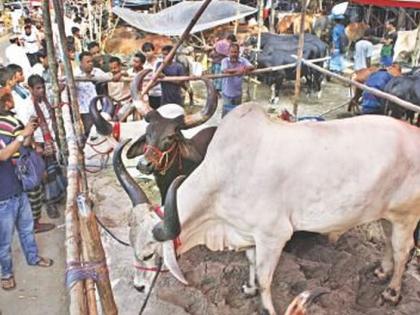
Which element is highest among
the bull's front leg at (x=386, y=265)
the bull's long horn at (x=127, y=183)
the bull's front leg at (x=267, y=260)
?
the bull's long horn at (x=127, y=183)

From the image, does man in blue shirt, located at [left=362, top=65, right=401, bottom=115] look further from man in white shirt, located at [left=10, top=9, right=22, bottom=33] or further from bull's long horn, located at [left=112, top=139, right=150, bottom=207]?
man in white shirt, located at [left=10, top=9, right=22, bottom=33]

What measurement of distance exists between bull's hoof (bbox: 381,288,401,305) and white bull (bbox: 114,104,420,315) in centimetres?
70

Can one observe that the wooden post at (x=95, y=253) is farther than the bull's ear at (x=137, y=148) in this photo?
No

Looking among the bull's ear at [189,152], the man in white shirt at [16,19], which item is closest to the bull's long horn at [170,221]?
the bull's ear at [189,152]

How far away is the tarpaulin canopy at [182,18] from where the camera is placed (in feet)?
29.8

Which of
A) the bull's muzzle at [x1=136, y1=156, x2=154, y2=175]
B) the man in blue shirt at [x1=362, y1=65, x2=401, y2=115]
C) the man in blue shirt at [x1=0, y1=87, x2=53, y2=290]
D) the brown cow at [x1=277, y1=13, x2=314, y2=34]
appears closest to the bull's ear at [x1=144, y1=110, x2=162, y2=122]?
the bull's muzzle at [x1=136, y1=156, x2=154, y2=175]

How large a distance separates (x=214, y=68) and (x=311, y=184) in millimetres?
8117

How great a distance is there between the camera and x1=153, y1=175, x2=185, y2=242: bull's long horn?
10.4 feet

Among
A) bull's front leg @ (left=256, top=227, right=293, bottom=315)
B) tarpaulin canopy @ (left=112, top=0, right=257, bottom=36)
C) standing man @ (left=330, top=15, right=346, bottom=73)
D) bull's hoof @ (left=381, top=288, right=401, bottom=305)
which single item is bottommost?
standing man @ (left=330, top=15, right=346, bottom=73)

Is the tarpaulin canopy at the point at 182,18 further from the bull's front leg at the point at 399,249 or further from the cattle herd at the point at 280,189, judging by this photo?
the bull's front leg at the point at 399,249

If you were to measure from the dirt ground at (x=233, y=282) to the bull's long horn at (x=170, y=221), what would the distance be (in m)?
0.97

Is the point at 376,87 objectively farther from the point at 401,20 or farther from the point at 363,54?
the point at 401,20

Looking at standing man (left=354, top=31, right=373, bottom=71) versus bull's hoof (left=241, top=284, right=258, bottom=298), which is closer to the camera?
bull's hoof (left=241, top=284, right=258, bottom=298)

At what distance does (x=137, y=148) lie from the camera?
511 cm
